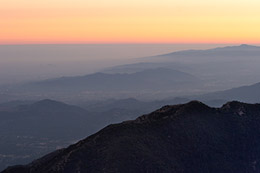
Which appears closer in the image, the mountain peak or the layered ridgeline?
the layered ridgeline

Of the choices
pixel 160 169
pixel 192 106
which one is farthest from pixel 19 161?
pixel 160 169

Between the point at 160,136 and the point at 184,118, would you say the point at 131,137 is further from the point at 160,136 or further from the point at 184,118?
the point at 184,118

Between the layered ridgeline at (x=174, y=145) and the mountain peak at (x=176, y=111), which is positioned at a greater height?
the mountain peak at (x=176, y=111)

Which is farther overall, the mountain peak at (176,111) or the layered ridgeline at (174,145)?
the mountain peak at (176,111)

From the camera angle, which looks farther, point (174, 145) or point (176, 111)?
point (176, 111)

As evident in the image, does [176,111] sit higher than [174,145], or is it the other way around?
[176,111]

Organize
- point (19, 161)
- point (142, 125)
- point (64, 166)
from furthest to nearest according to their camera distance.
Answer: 1. point (19, 161)
2. point (142, 125)
3. point (64, 166)

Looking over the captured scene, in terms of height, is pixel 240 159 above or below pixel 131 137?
below

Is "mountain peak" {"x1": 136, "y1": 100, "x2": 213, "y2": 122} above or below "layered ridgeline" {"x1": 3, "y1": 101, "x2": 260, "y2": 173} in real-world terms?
above
